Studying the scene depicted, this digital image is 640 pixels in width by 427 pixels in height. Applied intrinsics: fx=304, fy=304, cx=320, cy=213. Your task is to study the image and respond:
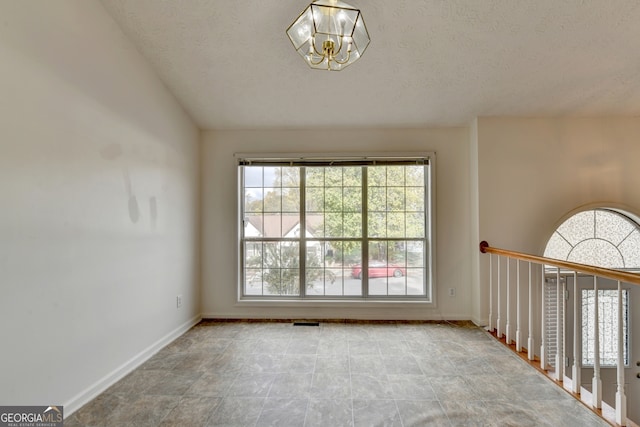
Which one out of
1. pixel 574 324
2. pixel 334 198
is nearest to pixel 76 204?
pixel 334 198

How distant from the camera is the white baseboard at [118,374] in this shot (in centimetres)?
191

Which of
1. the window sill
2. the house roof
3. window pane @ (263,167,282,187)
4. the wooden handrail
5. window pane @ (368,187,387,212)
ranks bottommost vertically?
the window sill

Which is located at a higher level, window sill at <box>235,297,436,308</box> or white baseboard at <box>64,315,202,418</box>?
window sill at <box>235,297,436,308</box>

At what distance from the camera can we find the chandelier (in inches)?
74.2

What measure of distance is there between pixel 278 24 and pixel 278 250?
2366 millimetres

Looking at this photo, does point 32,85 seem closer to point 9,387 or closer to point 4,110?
point 4,110

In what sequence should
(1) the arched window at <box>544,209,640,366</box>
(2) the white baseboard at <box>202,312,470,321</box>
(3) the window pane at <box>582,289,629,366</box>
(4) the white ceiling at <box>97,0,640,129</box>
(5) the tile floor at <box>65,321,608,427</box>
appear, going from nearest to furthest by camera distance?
1. (5) the tile floor at <box>65,321,608,427</box>
2. (4) the white ceiling at <box>97,0,640,129</box>
3. (3) the window pane at <box>582,289,629,366</box>
4. (1) the arched window at <box>544,209,640,366</box>
5. (2) the white baseboard at <box>202,312,470,321</box>

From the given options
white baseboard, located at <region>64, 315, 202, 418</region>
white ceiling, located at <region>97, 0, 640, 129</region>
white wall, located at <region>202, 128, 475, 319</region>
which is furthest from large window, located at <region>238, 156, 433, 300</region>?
white baseboard, located at <region>64, 315, 202, 418</region>

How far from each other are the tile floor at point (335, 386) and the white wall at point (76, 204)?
13.4 inches

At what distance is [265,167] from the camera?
370 centimetres

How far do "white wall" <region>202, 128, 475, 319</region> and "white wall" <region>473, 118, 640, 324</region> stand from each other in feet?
0.84

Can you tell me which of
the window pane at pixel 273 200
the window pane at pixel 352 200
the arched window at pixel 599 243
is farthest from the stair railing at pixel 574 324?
the window pane at pixel 273 200

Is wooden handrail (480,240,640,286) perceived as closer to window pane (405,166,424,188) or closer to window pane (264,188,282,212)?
window pane (405,166,424,188)

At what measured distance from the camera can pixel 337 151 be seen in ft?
11.9
